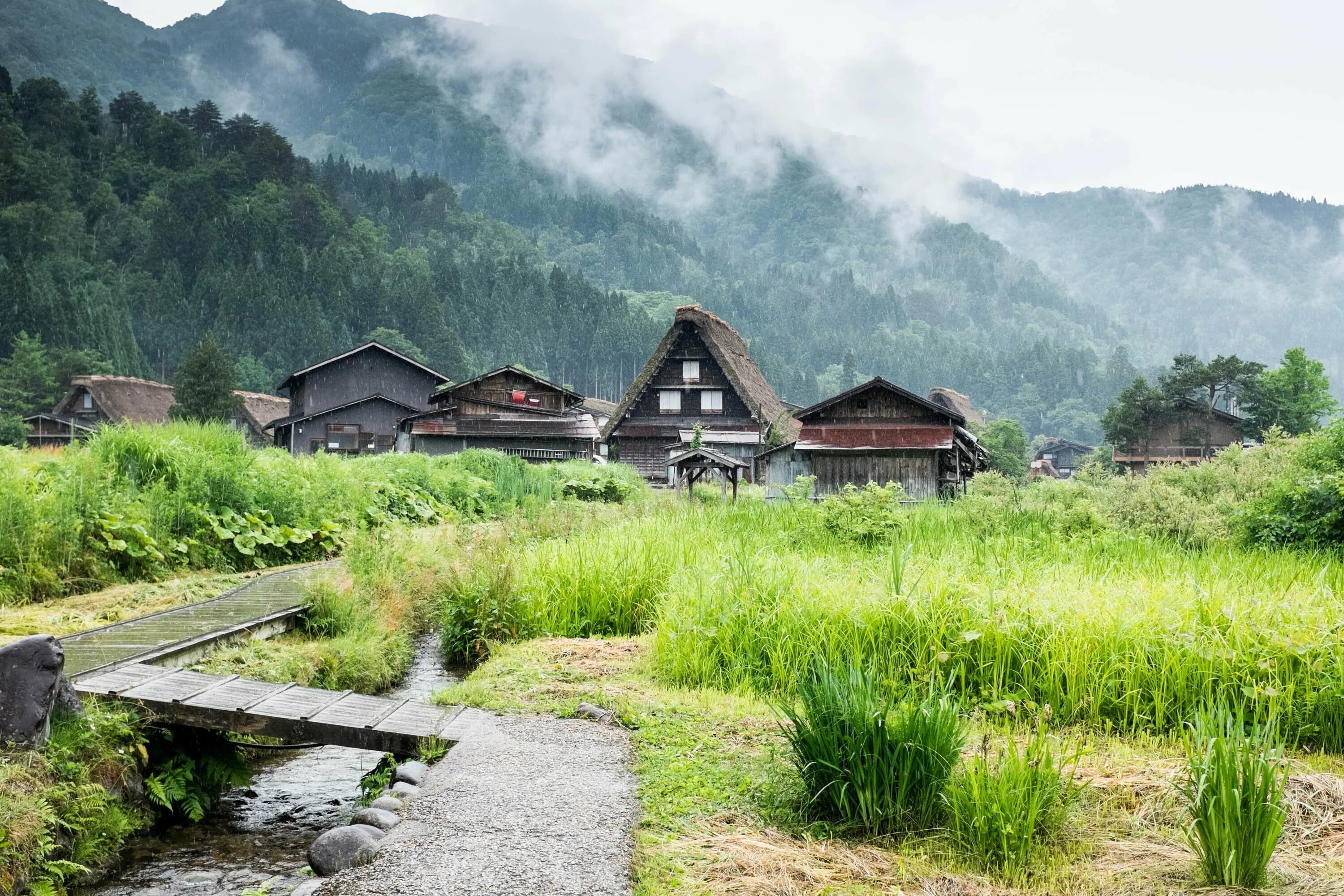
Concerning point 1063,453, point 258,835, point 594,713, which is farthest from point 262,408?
point 1063,453

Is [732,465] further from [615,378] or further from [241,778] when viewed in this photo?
[615,378]

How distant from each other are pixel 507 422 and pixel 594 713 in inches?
1199

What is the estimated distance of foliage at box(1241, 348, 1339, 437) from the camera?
45.9 meters

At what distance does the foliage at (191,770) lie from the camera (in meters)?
5.20

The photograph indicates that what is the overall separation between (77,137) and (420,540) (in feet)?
249

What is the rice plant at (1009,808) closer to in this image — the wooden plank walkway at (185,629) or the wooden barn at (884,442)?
the wooden plank walkway at (185,629)

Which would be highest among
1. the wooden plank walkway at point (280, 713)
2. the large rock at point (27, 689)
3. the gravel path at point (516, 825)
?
the large rock at point (27, 689)

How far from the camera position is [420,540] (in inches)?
488

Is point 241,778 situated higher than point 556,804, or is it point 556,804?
point 556,804

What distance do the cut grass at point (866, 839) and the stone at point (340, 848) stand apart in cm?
122

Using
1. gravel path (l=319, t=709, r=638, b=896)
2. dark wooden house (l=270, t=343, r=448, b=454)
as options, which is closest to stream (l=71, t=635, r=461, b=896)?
gravel path (l=319, t=709, r=638, b=896)

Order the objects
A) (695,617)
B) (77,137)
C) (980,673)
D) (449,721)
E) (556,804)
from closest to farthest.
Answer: (556,804)
(449,721)
(980,673)
(695,617)
(77,137)

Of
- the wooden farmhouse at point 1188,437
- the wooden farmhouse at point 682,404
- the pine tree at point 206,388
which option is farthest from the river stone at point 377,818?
the wooden farmhouse at point 1188,437

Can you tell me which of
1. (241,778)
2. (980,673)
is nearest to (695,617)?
(980,673)
